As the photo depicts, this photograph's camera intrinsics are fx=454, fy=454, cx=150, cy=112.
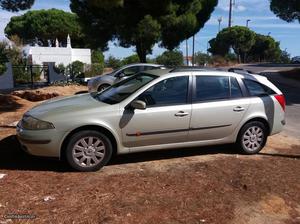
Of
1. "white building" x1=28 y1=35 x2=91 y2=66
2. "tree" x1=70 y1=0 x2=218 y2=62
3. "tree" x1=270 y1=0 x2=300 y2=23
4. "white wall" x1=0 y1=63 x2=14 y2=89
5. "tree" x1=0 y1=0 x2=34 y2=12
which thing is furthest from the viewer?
"white building" x1=28 y1=35 x2=91 y2=66

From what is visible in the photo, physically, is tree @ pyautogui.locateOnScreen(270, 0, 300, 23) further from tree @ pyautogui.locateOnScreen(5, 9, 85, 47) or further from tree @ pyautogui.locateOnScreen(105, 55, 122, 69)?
tree @ pyautogui.locateOnScreen(5, 9, 85, 47)

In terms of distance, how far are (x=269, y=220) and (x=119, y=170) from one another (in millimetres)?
2380

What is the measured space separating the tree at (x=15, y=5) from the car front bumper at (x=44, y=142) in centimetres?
940

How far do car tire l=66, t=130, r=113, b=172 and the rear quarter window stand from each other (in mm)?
2655

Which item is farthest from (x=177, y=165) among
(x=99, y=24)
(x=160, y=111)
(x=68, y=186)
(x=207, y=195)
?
(x=99, y=24)

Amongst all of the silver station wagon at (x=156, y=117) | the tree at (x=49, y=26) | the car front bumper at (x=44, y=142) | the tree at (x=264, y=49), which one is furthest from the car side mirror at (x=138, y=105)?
the tree at (x=264, y=49)

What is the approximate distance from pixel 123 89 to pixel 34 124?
1.58 metres

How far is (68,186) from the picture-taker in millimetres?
5641

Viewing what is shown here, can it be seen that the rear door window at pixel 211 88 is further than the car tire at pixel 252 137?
No

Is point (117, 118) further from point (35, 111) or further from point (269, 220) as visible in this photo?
point (269, 220)

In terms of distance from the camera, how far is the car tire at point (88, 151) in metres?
6.25

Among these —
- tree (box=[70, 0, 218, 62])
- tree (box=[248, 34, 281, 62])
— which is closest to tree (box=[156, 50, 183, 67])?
tree (box=[70, 0, 218, 62])

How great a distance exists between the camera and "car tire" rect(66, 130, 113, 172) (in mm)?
6246

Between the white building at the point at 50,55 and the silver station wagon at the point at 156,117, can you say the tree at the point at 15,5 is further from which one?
the white building at the point at 50,55
